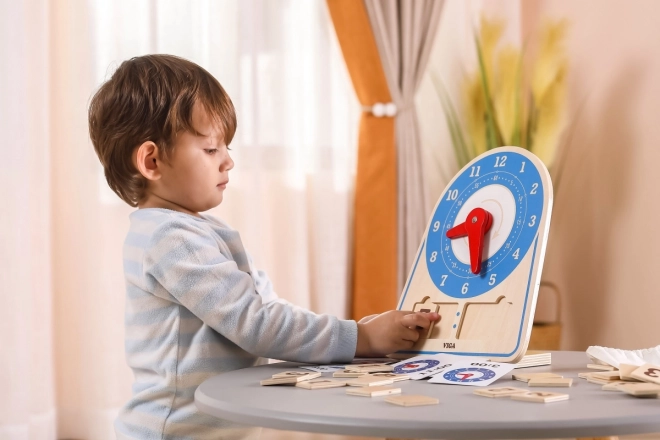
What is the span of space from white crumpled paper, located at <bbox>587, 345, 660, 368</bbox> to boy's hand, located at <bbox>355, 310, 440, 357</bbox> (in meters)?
0.20

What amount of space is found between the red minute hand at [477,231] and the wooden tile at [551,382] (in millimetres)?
212

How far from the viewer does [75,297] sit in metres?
1.94

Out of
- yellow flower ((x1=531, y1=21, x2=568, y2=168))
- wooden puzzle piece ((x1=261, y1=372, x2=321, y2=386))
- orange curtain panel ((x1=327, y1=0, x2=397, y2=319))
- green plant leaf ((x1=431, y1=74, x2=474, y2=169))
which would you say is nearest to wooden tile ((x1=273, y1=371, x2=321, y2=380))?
wooden puzzle piece ((x1=261, y1=372, x2=321, y2=386))

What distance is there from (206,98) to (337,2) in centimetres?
130

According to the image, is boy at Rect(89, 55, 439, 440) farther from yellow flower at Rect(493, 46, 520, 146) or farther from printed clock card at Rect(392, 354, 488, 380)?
yellow flower at Rect(493, 46, 520, 146)

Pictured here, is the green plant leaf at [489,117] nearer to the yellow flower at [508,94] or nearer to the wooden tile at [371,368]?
the yellow flower at [508,94]

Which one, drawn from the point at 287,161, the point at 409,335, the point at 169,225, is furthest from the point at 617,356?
the point at 287,161

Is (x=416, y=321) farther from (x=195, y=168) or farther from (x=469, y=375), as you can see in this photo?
(x=195, y=168)

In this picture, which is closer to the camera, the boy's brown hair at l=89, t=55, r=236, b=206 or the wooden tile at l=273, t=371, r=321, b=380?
the wooden tile at l=273, t=371, r=321, b=380

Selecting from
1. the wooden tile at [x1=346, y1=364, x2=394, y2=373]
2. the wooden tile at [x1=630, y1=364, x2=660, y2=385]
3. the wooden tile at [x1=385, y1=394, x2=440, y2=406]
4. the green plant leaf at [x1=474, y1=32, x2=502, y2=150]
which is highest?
the green plant leaf at [x1=474, y1=32, x2=502, y2=150]

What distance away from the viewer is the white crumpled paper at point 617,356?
0.89 metres

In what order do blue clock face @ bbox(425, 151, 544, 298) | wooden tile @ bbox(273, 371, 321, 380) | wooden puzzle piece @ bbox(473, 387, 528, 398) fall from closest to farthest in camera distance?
1. wooden puzzle piece @ bbox(473, 387, 528, 398)
2. wooden tile @ bbox(273, 371, 321, 380)
3. blue clock face @ bbox(425, 151, 544, 298)

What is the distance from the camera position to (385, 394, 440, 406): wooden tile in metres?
0.66

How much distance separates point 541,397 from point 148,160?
0.65m
